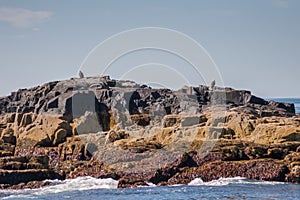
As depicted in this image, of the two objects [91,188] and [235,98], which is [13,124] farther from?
[235,98]

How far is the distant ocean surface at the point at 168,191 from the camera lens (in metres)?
38.4

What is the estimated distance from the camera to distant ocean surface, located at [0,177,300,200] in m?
38.4

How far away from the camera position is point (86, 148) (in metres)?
50.9

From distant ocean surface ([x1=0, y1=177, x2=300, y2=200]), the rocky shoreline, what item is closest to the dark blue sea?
distant ocean surface ([x1=0, y1=177, x2=300, y2=200])

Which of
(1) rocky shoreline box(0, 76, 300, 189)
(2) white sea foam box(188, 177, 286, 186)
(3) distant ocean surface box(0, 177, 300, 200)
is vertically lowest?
(3) distant ocean surface box(0, 177, 300, 200)

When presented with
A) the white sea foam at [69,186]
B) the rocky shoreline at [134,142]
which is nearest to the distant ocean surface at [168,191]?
the white sea foam at [69,186]

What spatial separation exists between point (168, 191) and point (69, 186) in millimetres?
7917

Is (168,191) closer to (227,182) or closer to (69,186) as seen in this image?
(227,182)

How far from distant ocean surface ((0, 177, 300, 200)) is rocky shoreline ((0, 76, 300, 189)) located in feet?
3.89

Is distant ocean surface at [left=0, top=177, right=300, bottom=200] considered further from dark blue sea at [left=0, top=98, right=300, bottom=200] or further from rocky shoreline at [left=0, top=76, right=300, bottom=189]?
rocky shoreline at [left=0, top=76, right=300, bottom=189]

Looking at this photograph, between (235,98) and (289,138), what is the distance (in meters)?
29.1

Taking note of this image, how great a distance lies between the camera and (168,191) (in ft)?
133

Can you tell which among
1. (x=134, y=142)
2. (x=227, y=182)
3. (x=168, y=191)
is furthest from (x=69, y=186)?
(x=227, y=182)

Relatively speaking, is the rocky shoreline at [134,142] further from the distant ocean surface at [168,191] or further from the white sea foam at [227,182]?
the distant ocean surface at [168,191]
